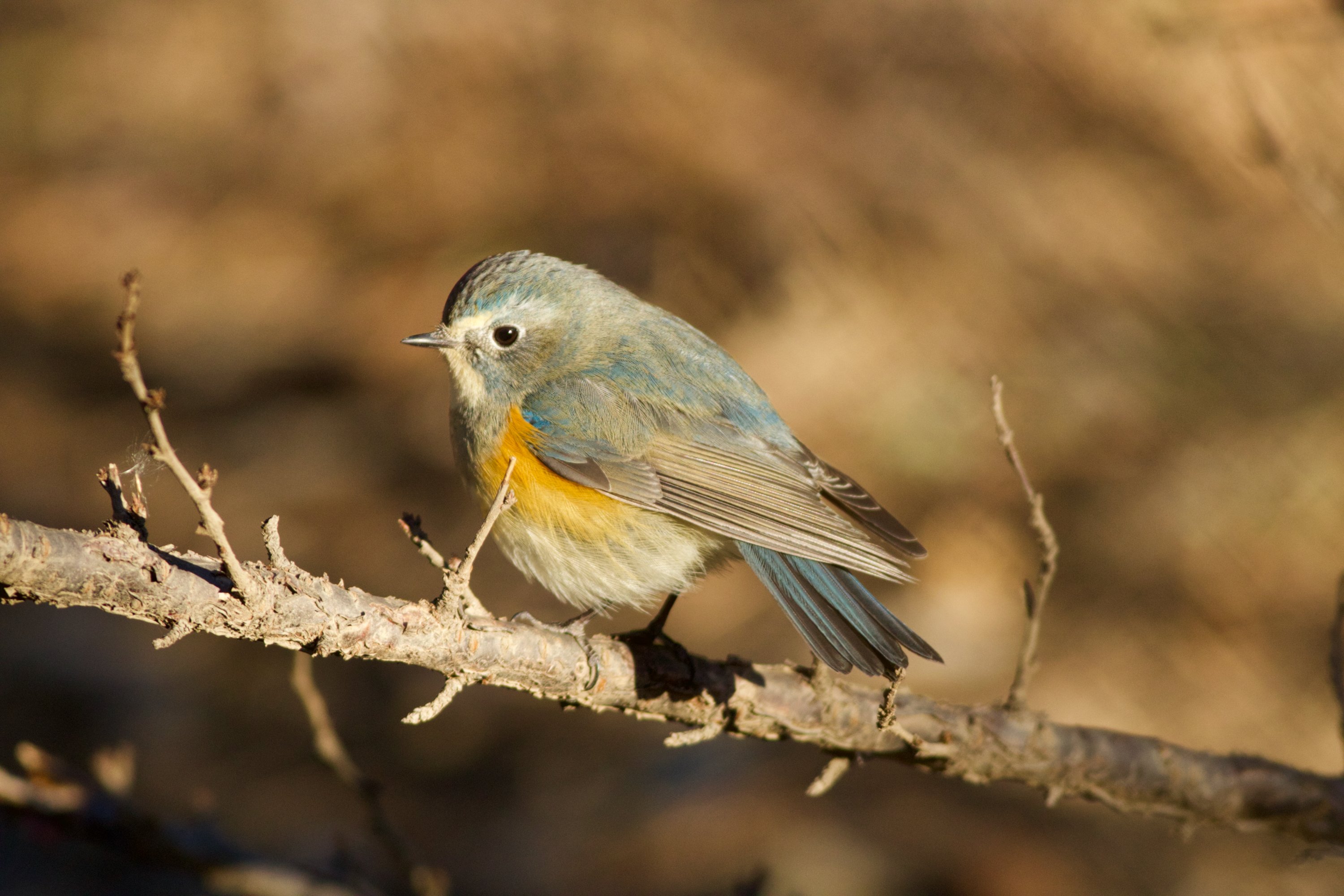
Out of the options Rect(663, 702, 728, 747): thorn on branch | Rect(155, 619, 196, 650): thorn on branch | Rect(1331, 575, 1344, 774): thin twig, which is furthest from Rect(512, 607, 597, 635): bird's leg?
Rect(1331, 575, 1344, 774): thin twig

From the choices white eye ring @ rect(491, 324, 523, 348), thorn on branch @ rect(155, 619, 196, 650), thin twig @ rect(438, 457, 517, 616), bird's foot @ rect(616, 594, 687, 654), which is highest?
white eye ring @ rect(491, 324, 523, 348)

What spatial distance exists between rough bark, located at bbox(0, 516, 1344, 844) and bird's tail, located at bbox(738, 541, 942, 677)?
0.21 m

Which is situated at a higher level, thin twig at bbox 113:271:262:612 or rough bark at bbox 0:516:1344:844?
rough bark at bbox 0:516:1344:844

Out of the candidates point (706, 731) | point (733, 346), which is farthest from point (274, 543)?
point (733, 346)

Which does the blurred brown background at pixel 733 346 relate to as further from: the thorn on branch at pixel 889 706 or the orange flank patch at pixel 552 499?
the orange flank patch at pixel 552 499

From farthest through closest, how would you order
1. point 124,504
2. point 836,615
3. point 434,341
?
point 434,341, point 836,615, point 124,504

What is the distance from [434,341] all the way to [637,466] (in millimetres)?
827

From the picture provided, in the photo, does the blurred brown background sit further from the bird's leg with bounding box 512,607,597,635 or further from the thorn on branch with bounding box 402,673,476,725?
the thorn on branch with bounding box 402,673,476,725

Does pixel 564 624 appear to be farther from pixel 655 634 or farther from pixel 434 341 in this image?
pixel 434 341

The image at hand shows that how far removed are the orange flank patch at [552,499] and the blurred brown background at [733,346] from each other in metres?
1.11

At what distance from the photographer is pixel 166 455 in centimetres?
152

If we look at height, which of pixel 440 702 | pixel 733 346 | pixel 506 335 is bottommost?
pixel 440 702

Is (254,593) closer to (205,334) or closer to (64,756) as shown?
(64,756)

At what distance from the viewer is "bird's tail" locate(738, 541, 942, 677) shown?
2645 mm
